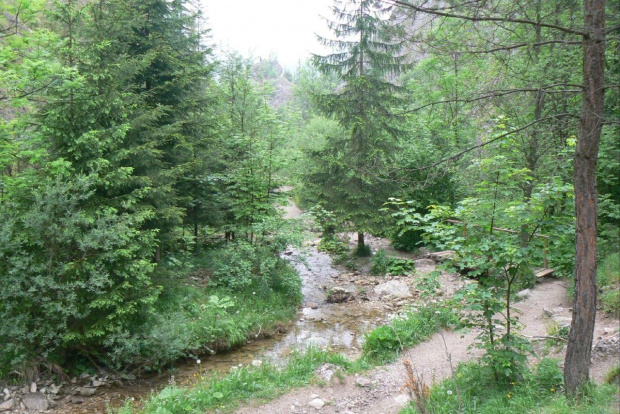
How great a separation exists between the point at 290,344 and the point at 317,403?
3297mm

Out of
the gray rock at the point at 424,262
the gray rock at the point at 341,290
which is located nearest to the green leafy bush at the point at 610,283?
the gray rock at the point at 424,262

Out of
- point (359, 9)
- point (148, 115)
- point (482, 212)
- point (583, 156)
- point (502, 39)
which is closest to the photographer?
point (583, 156)

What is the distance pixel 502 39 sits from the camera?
528 cm

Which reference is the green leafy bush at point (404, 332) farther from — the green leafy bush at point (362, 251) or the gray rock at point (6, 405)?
the green leafy bush at point (362, 251)

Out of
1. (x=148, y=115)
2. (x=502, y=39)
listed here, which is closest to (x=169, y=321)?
(x=148, y=115)

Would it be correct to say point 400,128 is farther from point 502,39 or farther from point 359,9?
point 502,39

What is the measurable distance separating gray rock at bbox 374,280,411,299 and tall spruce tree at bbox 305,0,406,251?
3.10 m

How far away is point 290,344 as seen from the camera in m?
9.80

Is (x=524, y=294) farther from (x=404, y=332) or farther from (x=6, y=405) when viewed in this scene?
(x=6, y=405)

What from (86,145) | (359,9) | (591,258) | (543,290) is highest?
(359,9)

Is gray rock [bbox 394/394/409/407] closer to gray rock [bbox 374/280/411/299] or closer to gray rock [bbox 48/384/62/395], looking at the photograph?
gray rock [bbox 48/384/62/395]

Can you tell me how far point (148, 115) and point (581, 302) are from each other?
30.0 feet

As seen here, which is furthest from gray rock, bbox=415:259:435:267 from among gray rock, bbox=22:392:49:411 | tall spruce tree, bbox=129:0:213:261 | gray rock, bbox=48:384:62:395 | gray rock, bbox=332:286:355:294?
gray rock, bbox=22:392:49:411

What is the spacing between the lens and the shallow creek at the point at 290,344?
23.6 ft
